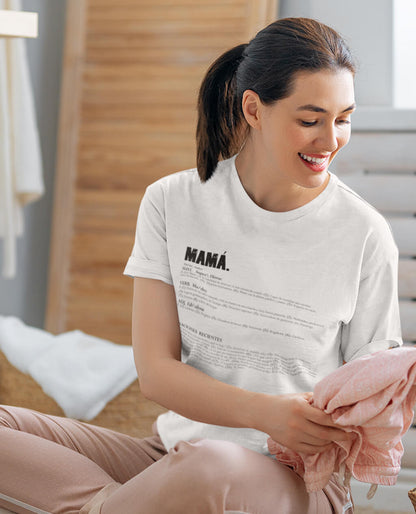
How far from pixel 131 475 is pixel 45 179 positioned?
1.71 m

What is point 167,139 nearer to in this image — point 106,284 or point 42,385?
point 106,284

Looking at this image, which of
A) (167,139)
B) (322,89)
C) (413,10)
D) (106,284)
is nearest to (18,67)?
(167,139)

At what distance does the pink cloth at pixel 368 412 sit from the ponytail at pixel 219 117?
0.48m

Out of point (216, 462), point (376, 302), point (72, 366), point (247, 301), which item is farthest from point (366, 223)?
point (72, 366)

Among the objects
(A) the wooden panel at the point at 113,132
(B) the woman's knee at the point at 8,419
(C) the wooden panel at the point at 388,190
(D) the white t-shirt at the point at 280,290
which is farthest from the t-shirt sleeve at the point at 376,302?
(A) the wooden panel at the point at 113,132

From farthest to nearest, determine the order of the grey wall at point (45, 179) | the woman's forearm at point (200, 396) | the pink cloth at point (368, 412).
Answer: the grey wall at point (45, 179) → the woman's forearm at point (200, 396) → the pink cloth at point (368, 412)

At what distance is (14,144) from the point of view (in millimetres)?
2195

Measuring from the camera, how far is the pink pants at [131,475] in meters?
0.92

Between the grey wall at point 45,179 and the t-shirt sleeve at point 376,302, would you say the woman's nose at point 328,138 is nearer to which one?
the t-shirt sleeve at point 376,302

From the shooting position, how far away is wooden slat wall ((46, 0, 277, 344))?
2309 millimetres

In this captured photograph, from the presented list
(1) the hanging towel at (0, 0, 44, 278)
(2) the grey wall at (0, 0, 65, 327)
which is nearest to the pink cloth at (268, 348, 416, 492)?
(1) the hanging towel at (0, 0, 44, 278)

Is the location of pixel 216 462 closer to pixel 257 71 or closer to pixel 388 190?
pixel 257 71

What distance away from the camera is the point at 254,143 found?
120cm

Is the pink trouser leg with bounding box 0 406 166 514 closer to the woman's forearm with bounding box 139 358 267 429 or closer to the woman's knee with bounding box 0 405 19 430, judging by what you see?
the woman's knee with bounding box 0 405 19 430
